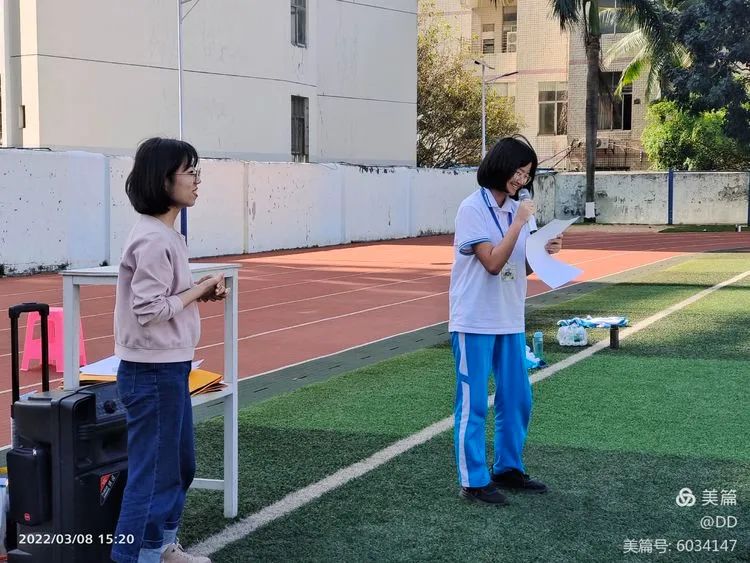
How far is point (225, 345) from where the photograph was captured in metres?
4.99

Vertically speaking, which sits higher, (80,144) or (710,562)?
(80,144)

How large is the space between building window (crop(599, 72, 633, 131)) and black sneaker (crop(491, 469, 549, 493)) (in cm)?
4679

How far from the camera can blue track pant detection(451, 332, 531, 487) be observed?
515cm

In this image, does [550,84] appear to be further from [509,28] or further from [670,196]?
[670,196]

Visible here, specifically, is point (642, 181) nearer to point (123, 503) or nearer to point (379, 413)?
point (379, 413)

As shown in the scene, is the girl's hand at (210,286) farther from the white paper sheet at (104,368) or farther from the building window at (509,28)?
the building window at (509,28)

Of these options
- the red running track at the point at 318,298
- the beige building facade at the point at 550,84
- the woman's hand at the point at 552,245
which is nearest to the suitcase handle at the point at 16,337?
the woman's hand at the point at 552,245

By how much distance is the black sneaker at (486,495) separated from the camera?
5.23m

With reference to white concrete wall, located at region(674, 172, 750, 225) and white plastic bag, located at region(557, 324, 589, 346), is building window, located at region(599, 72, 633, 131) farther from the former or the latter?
white plastic bag, located at region(557, 324, 589, 346)

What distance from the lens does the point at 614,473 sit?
5852mm

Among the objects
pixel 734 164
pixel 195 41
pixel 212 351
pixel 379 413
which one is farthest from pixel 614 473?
pixel 734 164

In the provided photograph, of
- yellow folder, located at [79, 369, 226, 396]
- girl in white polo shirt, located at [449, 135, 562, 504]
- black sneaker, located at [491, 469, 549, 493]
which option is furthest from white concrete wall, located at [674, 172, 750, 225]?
yellow folder, located at [79, 369, 226, 396]

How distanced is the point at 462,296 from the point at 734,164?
4294 centimetres

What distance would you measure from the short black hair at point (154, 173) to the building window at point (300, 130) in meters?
28.7
